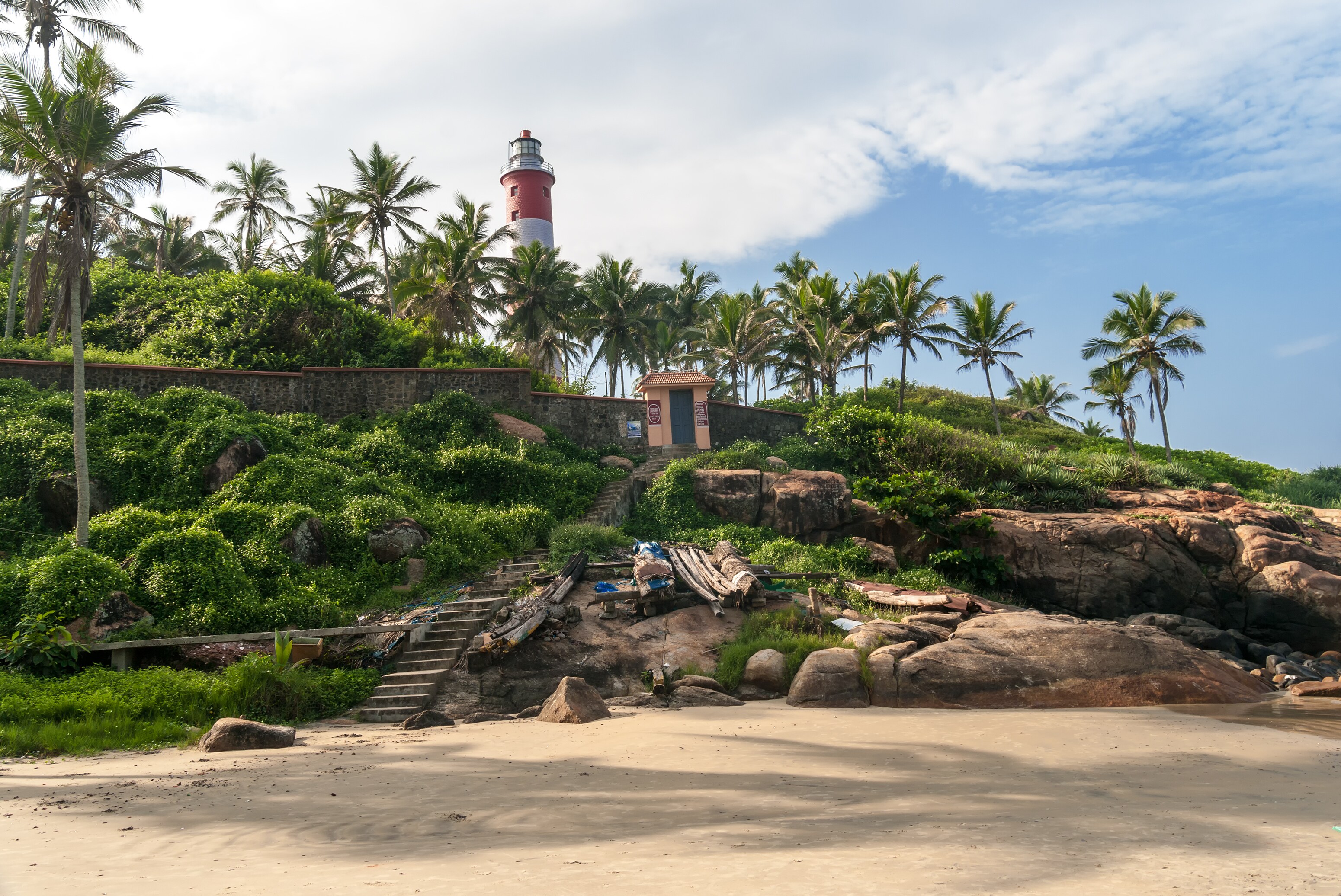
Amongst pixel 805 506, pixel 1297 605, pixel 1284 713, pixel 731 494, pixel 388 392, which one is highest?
pixel 388 392

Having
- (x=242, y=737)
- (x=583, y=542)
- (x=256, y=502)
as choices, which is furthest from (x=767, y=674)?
(x=256, y=502)

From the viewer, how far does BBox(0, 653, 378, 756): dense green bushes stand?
821 cm

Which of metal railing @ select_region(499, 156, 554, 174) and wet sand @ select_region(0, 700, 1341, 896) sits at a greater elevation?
metal railing @ select_region(499, 156, 554, 174)

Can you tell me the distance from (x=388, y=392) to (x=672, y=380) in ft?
26.4

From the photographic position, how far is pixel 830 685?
9.96 m

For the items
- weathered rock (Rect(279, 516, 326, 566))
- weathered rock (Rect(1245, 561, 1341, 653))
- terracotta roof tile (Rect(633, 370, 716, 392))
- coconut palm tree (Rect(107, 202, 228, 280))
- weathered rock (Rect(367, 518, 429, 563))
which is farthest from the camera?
coconut palm tree (Rect(107, 202, 228, 280))

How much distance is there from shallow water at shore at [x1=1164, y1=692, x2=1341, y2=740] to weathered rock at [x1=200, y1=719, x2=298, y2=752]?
10734 mm

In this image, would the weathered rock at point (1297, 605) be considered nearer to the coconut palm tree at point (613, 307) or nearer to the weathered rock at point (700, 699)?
the weathered rock at point (700, 699)

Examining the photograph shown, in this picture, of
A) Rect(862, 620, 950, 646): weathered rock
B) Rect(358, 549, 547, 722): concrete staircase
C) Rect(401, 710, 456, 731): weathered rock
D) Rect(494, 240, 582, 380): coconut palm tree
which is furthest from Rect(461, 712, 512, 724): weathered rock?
Rect(494, 240, 582, 380): coconut palm tree

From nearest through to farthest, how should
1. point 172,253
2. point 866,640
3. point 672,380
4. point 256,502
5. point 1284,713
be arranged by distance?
1. point 1284,713
2. point 866,640
3. point 256,502
4. point 672,380
5. point 172,253

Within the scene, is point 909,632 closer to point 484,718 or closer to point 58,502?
point 484,718

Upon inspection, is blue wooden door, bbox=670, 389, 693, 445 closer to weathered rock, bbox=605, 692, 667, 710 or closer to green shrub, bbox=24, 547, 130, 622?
weathered rock, bbox=605, 692, 667, 710

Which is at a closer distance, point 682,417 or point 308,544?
point 308,544

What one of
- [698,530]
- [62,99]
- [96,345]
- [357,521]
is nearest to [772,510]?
[698,530]
